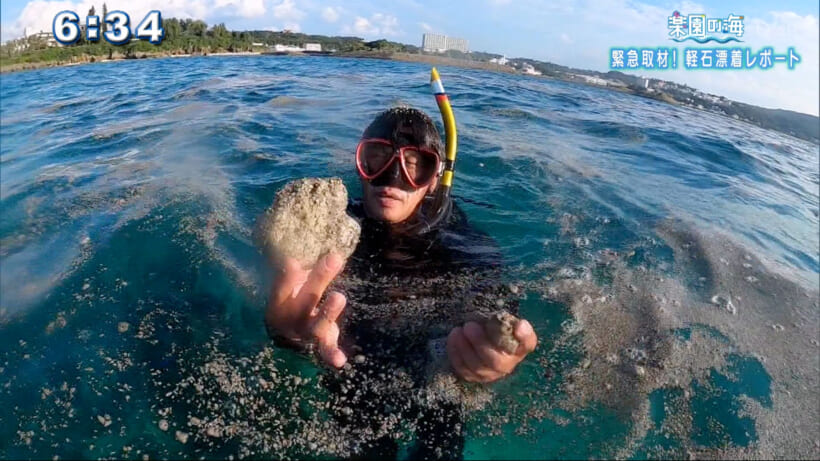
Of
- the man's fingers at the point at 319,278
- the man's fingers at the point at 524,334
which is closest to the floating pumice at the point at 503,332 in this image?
the man's fingers at the point at 524,334

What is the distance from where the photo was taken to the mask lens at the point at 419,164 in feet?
9.79

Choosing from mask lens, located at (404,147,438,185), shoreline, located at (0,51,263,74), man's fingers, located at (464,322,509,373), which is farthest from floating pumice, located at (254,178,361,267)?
shoreline, located at (0,51,263,74)

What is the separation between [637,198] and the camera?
207 inches

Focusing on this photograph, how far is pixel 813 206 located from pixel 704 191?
5.62 ft

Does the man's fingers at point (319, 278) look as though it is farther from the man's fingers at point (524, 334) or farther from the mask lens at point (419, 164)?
the mask lens at point (419, 164)

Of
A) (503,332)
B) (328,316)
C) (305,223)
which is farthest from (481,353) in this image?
(305,223)

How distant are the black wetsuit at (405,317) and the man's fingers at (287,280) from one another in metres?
0.41

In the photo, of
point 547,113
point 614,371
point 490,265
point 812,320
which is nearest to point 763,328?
point 812,320

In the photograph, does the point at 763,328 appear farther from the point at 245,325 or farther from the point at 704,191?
the point at 704,191

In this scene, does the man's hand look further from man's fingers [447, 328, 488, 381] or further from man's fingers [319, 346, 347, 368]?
man's fingers [319, 346, 347, 368]

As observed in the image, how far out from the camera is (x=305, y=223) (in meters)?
2.25

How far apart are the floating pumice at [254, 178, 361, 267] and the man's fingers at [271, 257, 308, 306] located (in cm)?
3

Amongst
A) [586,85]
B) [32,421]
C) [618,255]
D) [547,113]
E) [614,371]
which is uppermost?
[586,85]

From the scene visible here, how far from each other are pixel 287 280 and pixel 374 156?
1.15m
